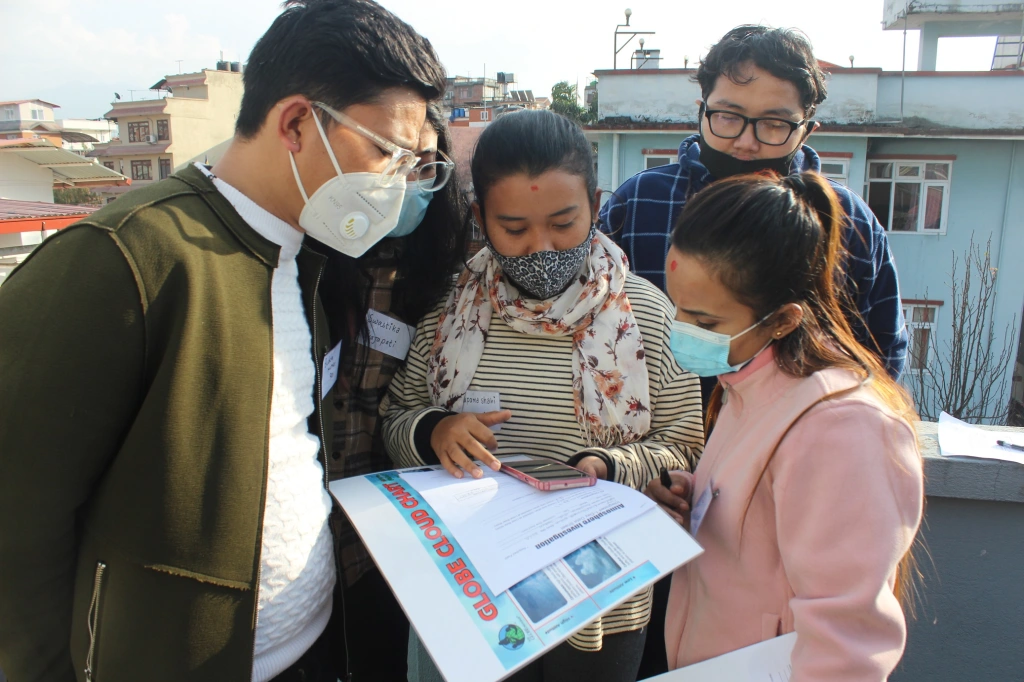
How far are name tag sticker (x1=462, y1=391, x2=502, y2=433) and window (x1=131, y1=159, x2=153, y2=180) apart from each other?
125ft

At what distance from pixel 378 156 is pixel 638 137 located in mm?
14508

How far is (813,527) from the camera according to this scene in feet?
3.98

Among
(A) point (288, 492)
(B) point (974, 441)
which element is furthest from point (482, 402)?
(B) point (974, 441)

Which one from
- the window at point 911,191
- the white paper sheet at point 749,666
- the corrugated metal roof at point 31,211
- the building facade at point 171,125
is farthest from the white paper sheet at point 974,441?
the building facade at point 171,125

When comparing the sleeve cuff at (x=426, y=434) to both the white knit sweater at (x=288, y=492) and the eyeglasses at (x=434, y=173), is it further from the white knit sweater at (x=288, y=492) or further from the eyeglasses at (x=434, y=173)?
the eyeglasses at (x=434, y=173)

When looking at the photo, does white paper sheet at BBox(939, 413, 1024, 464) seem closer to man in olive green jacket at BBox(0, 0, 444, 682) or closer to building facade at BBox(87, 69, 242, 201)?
man in olive green jacket at BBox(0, 0, 444, 682)

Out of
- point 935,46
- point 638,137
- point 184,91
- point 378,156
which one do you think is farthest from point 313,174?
point 184,91

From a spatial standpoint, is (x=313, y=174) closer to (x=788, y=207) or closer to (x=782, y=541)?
(x=788, y=207)

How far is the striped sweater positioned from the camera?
5.80 ft

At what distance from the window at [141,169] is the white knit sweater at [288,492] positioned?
125 ft

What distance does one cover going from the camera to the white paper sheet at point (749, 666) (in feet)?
4.29

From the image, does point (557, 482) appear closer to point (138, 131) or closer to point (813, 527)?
point (813, 527)

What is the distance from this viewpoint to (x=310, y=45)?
136 centimetres

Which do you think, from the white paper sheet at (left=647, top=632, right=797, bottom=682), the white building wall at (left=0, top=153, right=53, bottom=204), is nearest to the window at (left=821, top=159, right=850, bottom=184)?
the white paper sheet at (left=647, top=632, right=797, bottom=682)
